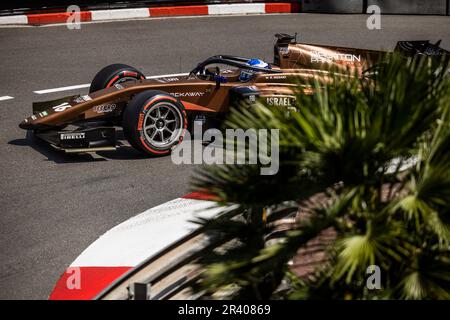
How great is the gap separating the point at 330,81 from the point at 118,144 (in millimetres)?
5849

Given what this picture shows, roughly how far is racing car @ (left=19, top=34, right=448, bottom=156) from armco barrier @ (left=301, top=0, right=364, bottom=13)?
9.31m

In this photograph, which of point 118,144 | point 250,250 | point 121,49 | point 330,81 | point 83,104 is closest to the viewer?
point 250,250

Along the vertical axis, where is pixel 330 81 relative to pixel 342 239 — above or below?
above

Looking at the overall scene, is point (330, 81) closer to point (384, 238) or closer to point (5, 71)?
point (384, 238)

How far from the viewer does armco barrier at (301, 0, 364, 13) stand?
62.1 ft

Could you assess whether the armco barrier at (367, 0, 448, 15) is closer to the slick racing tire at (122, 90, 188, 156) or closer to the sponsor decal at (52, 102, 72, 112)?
the slick racing tire at (122, 90, 188, 156)

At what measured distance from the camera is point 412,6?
19016 mm

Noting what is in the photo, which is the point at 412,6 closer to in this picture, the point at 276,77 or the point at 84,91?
the point at 84,91

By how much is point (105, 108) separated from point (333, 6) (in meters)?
11.2

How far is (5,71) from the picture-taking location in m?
13.8

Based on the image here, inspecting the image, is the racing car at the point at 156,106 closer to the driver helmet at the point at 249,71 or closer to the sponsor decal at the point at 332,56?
the driver helmet at the point at 249,71

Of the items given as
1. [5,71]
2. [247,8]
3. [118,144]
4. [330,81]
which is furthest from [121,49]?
[330,81]

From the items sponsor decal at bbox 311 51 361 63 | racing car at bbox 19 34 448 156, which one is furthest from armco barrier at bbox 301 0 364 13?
racing car at bbox 19 34 448 156

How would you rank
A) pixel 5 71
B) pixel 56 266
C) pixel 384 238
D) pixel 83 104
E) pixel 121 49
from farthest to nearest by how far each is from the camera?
1. pixel 121 49
2. pixel 5 71
3. pixel 83 104
4. pixel 56 266
5. pixel 384 238
